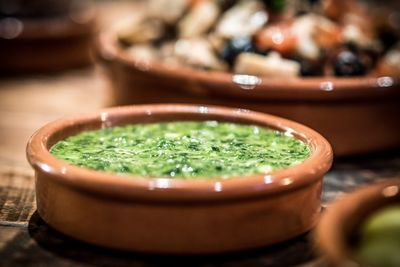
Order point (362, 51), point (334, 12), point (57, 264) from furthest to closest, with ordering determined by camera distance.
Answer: point (334, 12)
point (362, 51)
point (57, 264)

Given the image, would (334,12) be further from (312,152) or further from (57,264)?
(57,264)

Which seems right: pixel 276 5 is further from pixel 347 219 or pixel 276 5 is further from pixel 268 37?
pixel 347 219

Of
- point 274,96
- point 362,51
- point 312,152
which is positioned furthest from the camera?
point 362,51

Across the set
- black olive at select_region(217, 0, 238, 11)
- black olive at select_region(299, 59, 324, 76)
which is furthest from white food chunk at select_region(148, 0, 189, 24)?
black olive at select_region(299, 59, 324, 76)

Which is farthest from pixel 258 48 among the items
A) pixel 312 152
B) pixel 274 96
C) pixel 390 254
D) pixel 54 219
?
pixel 390 254

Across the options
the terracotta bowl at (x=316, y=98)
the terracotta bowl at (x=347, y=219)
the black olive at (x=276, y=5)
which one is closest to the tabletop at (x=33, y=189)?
the terracotta bowl at (x=316, y=98)

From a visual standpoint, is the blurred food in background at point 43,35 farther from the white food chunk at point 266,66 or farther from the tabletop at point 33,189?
the white food chunk at point 266,66
